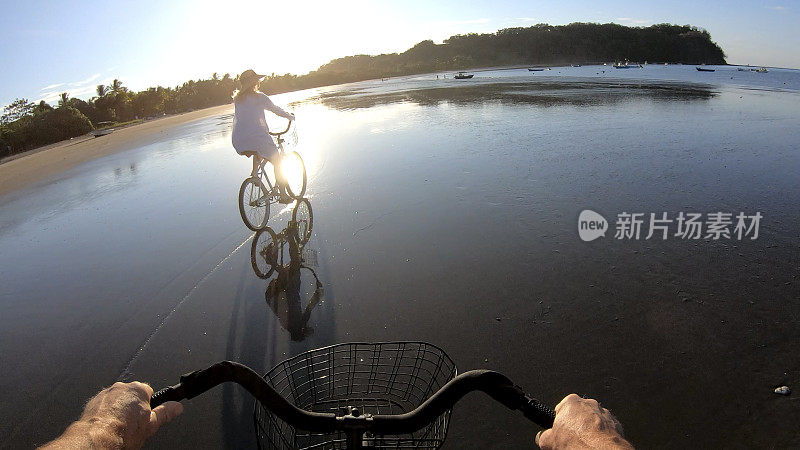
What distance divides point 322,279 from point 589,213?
4177 millimetres

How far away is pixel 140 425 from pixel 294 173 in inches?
261

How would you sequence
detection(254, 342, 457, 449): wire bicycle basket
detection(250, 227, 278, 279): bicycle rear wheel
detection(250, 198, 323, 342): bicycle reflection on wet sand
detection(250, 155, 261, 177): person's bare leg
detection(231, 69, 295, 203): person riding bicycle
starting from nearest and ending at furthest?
detection(254, 342, 457, 449): wire bicycle basket
detection(250, 198, 323, 342): bicycle reflection on wet sand
detection(250, 227, 278, 279): bicycle rear wheel
detection(231, 69, 295, 203): person riding bicycle
detection(250, 155, 261, 177): person's bare leg

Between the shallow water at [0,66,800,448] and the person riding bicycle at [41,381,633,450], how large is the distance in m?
1.61

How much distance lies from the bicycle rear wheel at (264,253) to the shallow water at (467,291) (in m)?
0.18

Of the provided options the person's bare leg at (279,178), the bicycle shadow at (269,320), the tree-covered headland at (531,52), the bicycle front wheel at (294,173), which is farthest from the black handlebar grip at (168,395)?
the tree-covered headland at (531,52)

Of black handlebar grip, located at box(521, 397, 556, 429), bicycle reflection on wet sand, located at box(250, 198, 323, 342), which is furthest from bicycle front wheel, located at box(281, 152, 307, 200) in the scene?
black handlebar grip, located at box(521, 397, 556, 429)

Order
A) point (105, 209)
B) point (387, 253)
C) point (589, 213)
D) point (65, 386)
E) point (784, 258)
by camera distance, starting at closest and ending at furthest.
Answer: point (65, 386)
point (784, 258)
point (387, 253)
point (589, 213)
point (105, 209)

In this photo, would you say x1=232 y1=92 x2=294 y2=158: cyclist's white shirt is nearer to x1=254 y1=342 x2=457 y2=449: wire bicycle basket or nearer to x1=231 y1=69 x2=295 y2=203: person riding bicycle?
x1=231 y1=69 x2=295 y2=203: person riding bicycle

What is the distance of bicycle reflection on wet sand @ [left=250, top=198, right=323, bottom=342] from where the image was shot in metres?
4.39

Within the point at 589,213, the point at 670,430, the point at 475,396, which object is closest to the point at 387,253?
the point at 475,396

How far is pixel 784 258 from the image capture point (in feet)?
15.9

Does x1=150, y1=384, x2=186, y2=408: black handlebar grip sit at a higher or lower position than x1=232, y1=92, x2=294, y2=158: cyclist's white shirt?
lower

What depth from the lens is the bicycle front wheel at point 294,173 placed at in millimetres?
7226

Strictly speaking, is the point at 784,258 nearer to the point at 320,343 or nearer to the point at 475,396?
the point at 475,396
